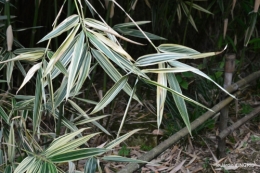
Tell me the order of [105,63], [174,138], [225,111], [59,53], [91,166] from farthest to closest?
[225,111], [174,138], [91,166], [105,63], [59,53]

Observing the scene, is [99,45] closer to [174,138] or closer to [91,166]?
[91,166]

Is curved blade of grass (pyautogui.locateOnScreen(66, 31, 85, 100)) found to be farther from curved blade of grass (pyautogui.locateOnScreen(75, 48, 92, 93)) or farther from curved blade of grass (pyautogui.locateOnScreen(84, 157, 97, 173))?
curved blade of grass (pyautogui.locateOnScreen(84, 157, 97, 173))

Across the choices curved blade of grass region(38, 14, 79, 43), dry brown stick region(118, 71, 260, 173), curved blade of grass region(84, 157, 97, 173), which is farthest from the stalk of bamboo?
curved blade of grass region(38, 14, 79, 43)

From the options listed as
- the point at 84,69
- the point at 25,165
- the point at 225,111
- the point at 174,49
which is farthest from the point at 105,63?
the point at 225,111

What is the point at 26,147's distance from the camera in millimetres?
1120

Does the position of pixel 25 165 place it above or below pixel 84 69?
below

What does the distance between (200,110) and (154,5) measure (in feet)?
1.85

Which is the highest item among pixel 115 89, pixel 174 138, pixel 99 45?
pixel 99 45

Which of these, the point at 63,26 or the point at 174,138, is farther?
the point at 174,138

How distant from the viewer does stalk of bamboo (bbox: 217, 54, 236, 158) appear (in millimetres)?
1559

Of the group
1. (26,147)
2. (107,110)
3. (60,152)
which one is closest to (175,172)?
(107,110)

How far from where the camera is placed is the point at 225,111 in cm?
164

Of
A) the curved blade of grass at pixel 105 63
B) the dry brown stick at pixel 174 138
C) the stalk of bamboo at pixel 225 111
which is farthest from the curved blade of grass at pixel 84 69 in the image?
the stalk of bamboo at pixel 225 111

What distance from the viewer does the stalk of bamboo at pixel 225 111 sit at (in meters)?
1.56
